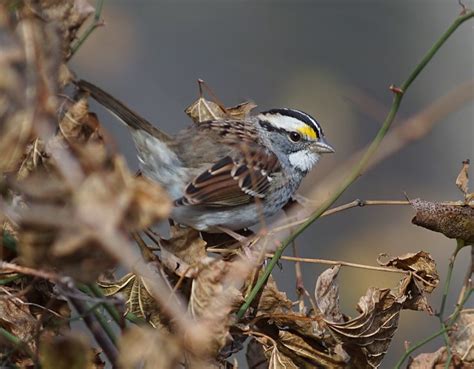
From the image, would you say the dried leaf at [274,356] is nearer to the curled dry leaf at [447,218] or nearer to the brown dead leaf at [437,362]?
the brown dead leaf at [437,362]

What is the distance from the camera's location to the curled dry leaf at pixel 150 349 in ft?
3.22

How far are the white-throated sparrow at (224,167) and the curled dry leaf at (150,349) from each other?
1371mm

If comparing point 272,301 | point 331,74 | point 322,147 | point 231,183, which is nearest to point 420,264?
point 272,301

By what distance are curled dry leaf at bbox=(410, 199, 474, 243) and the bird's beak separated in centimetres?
139

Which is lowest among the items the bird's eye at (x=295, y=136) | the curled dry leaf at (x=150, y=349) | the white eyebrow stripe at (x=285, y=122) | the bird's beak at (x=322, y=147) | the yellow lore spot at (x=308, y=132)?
the curled dry leaf at (x=150, y=349)

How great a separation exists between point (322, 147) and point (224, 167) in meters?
0.49

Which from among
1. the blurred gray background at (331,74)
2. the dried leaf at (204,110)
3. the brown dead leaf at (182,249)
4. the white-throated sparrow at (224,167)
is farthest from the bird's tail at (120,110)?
the blurred gray background at (331,74)

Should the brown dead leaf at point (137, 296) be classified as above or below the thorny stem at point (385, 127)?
below

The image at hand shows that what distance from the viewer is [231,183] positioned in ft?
9.00

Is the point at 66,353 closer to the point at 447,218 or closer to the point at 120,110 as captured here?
the point at 447,218

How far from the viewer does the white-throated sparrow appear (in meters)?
2.61

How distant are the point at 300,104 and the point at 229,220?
358 cm

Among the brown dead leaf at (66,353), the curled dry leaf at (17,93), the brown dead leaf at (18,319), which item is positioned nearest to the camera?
the curled dry leaf at (17,93)

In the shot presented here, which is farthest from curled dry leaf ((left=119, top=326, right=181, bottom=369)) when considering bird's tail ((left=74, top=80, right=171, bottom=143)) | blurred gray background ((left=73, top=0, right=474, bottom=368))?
blurred gray background ((left=73, top=0, right=474, bottom=368))
